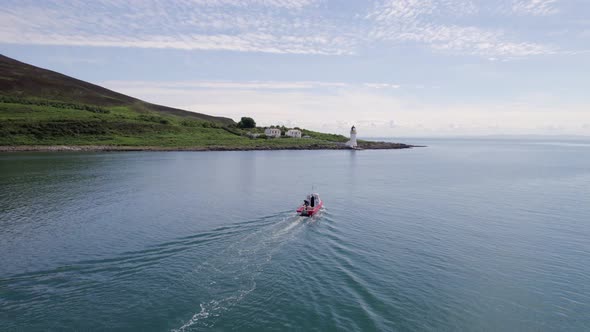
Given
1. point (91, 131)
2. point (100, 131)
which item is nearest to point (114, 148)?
point (91, 131)

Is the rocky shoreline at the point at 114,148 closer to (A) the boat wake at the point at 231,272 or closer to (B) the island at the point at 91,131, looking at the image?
(B) the island at the point at 91,131

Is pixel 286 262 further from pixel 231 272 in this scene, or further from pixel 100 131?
pixel 100 131

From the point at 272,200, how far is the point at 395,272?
25738mm

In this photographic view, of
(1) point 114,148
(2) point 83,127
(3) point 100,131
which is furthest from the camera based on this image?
(3) point 100,131

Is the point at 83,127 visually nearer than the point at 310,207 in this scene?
No

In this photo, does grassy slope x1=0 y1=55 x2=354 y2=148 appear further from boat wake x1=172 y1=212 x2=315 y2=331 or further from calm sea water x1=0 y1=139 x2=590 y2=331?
boat wake x1=172 y1=212 x2=315 y2=331

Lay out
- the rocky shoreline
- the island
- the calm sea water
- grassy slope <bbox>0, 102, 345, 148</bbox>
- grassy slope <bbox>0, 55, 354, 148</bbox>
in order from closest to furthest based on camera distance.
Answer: the calm sea water → the rocky shoreline → the island → grassy slope <bbox>0, 102, 345, 148</bbox> → grassy slope <bbox>0, 55, 354, 148</bbox>

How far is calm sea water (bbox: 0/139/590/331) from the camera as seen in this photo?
58.7ft

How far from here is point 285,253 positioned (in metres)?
26.6

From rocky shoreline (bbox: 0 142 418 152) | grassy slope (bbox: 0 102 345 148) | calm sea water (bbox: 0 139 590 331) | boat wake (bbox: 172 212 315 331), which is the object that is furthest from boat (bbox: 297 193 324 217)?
grassy slope (bbox: 0 102 345 148)

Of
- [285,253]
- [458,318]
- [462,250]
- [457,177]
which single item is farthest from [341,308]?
[457,177]

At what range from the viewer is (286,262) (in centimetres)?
2475

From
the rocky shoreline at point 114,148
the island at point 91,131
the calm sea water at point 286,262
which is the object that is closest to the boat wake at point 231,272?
the calm sea water at point 286,262

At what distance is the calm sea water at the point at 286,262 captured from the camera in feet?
58.7
